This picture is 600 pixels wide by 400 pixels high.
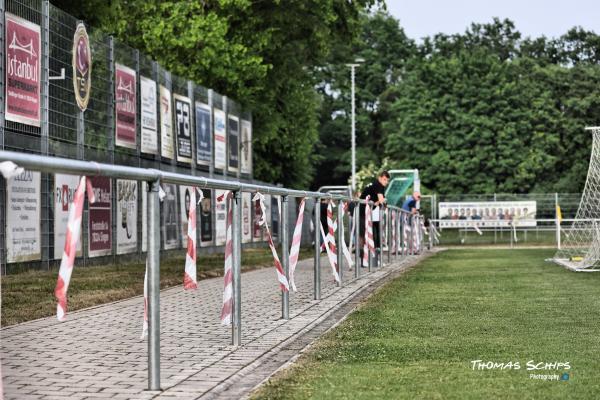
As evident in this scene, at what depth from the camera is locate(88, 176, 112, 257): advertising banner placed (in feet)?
57.9

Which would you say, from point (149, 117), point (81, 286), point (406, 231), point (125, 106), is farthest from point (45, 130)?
point (406, 231)

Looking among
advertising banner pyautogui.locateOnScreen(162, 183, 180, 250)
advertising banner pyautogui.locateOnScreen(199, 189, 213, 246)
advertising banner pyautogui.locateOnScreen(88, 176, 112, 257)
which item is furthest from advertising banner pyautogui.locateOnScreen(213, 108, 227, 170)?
advertising banner pyautogui.locateOnScreen(88, 176, 112, 257)

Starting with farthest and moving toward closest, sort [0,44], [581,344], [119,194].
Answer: [119,194], [0,44], [581,344]

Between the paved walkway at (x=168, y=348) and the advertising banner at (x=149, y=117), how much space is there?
8071 mm

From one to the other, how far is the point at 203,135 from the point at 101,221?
910 centimetres

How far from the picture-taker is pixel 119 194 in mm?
19125

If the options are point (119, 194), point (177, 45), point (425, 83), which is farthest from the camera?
point (425, 83)

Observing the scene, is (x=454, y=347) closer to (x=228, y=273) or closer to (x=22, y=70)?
(x=228, y=273)

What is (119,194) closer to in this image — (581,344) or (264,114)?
(581,344)

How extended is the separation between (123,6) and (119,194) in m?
17.1

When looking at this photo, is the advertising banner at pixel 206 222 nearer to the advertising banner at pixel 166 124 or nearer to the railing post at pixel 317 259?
the advertising banner at pixel 166 124

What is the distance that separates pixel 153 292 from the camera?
6656 millimetres

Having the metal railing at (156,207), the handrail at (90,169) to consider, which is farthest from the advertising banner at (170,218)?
the handrail at (90,169)

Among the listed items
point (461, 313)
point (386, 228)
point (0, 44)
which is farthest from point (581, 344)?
point (386, 228)
